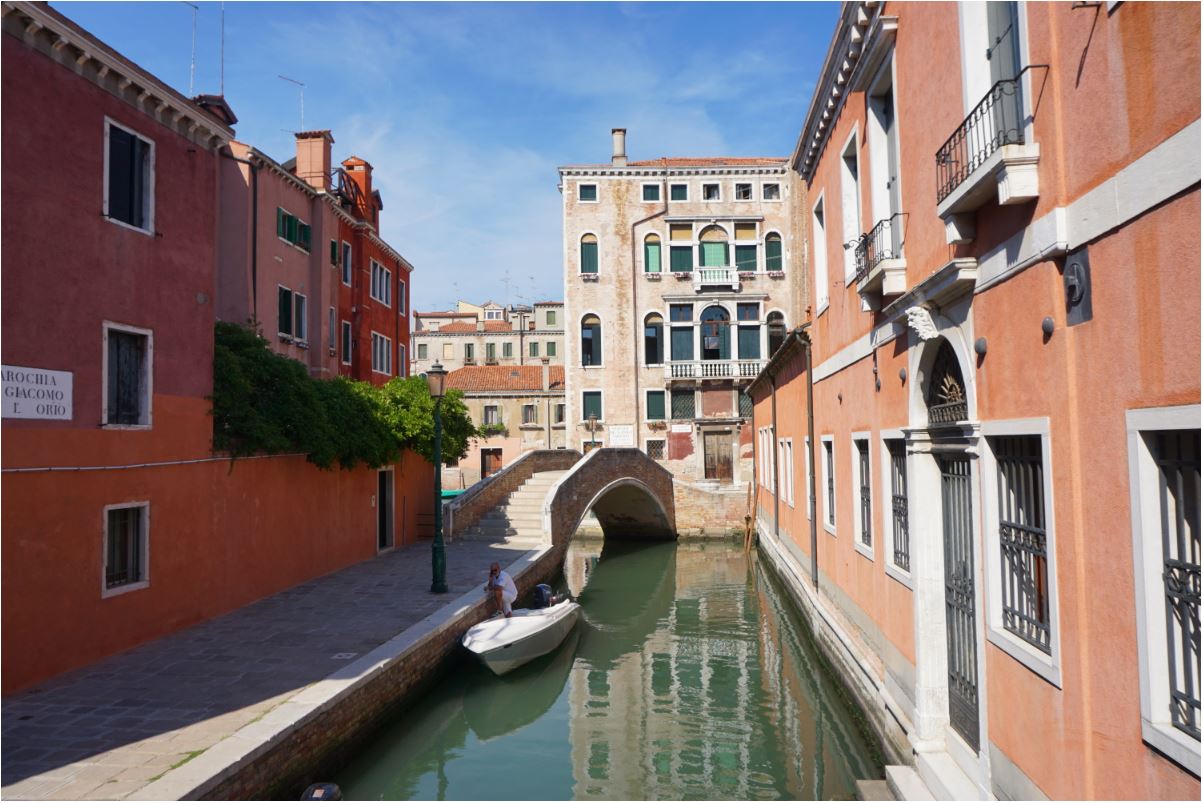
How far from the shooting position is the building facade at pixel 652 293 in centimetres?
3073

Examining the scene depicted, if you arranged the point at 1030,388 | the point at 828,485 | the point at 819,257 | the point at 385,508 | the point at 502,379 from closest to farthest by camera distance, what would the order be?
the point at 1030,388 → the point at 819,257 → the point at 828,485 → the point at 385,508 → the point at 502,379

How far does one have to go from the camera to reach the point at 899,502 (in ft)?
23.4

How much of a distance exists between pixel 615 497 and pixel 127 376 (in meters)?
18.0

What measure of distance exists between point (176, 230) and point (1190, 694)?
993 centimetres

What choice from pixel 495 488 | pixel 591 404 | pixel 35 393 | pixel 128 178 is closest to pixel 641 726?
pixel 35 393

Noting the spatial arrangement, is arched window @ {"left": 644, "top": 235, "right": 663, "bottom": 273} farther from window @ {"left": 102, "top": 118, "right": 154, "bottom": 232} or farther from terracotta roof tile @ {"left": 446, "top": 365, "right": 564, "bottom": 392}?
window @ {"left": 102, "top": 118, "right": 154, "bottom": 232}

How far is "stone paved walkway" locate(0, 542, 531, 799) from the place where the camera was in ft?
17.7

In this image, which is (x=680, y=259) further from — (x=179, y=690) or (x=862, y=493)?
(x=179, y=690)

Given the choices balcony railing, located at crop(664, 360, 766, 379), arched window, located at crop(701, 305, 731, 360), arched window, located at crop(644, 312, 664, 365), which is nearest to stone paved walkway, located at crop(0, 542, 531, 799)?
balcony railing, located at crop(664, 360, 766, 379)

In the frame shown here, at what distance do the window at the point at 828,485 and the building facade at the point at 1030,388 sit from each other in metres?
2.53

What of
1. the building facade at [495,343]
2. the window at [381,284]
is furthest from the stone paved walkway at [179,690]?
the building facade at [495,343]

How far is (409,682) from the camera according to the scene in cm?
870

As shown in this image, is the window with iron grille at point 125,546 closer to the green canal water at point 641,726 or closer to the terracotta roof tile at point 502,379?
the green canal water at point 641,726

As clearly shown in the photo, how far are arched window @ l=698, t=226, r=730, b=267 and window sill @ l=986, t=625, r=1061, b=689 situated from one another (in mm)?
27389
